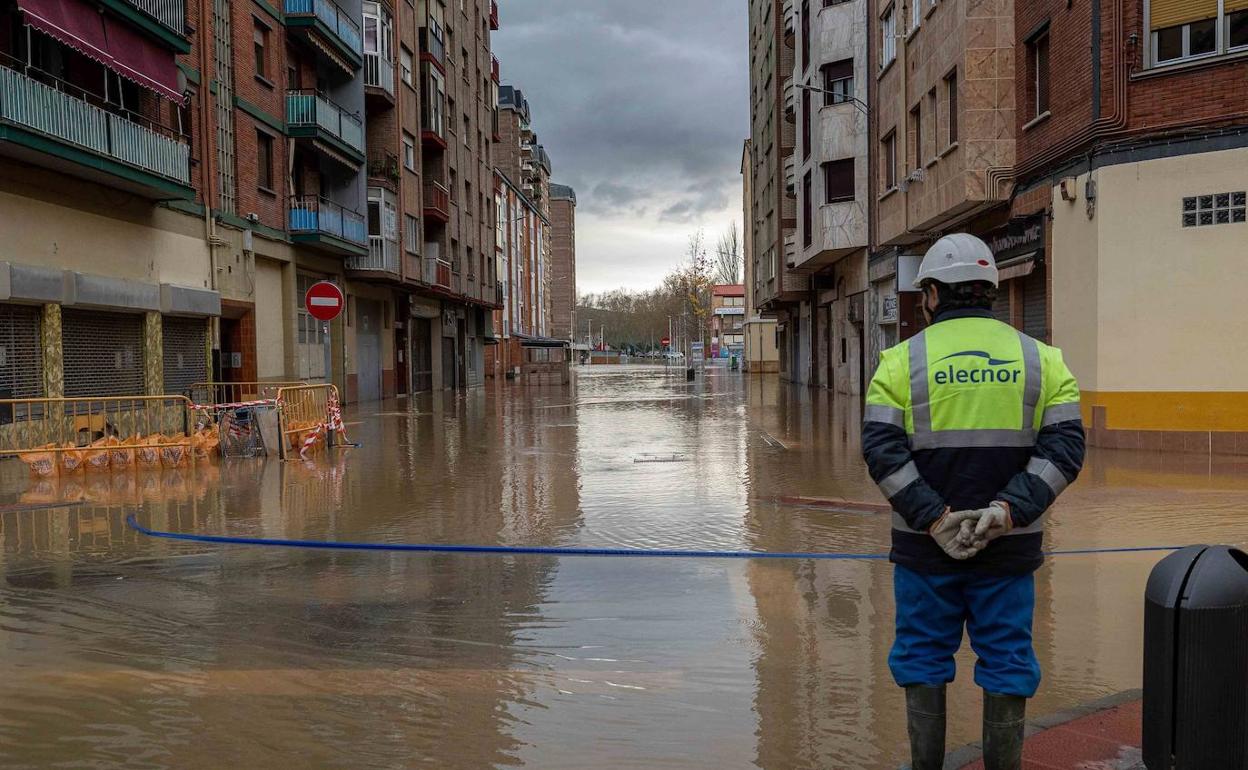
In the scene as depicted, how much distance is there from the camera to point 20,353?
48.4ft

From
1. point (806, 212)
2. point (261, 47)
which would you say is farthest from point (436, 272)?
point (806, 212)

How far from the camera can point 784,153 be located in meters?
38.4

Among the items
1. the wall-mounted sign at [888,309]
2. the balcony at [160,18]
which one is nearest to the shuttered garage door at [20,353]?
the balcony at [160,18]

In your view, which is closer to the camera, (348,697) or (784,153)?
(348,697)

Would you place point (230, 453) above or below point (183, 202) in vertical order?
below

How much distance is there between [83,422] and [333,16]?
1664 cm

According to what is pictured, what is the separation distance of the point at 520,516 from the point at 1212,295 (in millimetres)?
9726

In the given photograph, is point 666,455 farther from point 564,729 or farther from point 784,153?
point 784,153

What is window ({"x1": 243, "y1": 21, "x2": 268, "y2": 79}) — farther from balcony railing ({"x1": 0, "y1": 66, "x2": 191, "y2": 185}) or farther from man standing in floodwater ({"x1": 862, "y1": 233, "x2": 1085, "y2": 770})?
man standing in floodwater ({"x1": 862, "y1": 233, "x2": 1085, "y2": 770})

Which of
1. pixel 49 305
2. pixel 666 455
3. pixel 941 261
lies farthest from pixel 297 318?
pixel 941 261

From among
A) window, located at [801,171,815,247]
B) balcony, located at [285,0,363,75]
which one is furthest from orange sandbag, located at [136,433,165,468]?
window, located at [801,171,815,247]

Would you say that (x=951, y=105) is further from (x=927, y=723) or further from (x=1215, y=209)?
(x=927, y=723)

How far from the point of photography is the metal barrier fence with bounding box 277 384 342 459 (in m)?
14.4

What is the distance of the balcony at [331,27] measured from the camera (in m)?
24.7
